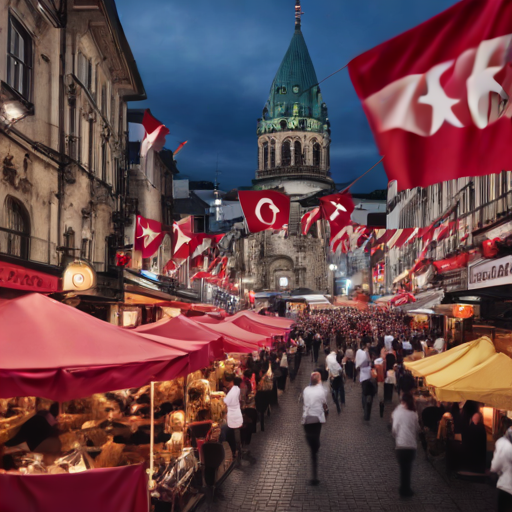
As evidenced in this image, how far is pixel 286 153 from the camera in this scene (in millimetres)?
90938

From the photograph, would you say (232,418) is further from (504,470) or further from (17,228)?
(17,228)

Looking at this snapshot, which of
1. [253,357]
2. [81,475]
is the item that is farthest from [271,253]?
[81,475]

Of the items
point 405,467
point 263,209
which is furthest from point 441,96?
point 263,209

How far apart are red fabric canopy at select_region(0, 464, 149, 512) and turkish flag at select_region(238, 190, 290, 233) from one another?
11237mm

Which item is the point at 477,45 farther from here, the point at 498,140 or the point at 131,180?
the point at 131,180

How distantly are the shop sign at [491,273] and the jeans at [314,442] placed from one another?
15.7 ft

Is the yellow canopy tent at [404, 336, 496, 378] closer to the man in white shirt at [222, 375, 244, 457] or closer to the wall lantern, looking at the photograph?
the man in white shirt at [222, 375, 244, 457]

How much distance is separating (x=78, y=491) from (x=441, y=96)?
4.31 meters

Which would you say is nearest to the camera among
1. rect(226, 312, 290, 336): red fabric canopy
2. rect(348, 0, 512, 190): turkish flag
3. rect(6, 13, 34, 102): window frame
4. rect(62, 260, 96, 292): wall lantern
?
rect(348, 0, 512, 190): turkish flag

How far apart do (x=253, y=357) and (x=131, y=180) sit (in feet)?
38.0

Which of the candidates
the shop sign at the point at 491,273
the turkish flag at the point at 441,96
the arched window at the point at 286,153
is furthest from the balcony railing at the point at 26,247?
the arched window at the point at 286,153

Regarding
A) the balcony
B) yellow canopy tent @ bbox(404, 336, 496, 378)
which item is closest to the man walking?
yellow canopy tent @ bbox(404, 336, 496, 378)

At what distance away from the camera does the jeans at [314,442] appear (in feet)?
32.8

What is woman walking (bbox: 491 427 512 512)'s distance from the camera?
719 centimetres
